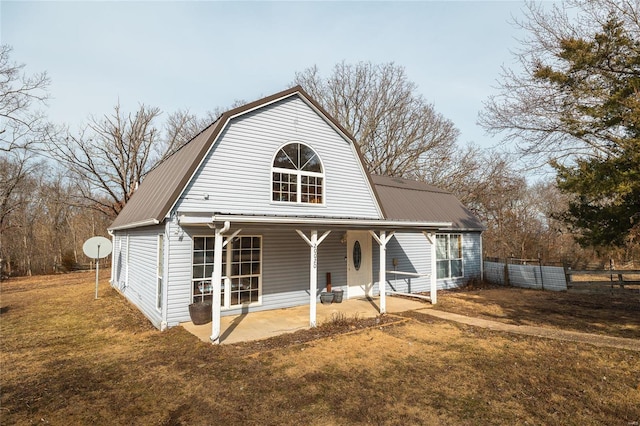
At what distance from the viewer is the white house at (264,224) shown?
8219 millimetres

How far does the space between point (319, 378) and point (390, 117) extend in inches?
971

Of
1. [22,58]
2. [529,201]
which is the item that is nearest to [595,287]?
[529,201]

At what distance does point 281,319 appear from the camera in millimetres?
8891

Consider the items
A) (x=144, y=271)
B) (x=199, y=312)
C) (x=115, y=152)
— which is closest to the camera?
(x=199, y=312)

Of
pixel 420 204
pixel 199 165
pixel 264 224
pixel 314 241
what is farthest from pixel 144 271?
pixel 420 204

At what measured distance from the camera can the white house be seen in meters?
8.22

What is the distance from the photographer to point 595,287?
1170 centimetres

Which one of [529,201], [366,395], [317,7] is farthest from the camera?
[529,201]

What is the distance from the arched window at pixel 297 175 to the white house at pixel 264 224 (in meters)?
0.03

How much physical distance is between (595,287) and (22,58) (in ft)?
87.6

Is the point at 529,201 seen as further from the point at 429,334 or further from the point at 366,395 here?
the point at 366,395

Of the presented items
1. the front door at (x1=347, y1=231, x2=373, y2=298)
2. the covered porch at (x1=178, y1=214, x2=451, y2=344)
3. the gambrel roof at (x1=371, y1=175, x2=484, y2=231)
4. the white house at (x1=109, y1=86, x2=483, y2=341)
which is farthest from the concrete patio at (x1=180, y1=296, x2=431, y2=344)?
the gambrel roof at (x1=371, y1=175, x2=484, y2=231)

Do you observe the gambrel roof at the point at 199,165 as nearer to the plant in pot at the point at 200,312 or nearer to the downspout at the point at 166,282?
the downspout at the point at 166,282

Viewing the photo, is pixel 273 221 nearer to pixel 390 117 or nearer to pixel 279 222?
pixel 279 222
